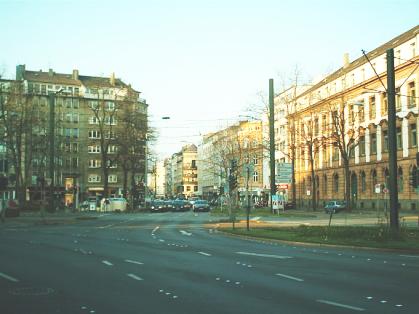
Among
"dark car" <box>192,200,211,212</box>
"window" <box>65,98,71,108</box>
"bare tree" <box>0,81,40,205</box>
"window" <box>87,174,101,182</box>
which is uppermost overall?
"window" <box>65,98,71,108</box>

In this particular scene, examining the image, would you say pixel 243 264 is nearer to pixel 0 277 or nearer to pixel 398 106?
pixel 0 277

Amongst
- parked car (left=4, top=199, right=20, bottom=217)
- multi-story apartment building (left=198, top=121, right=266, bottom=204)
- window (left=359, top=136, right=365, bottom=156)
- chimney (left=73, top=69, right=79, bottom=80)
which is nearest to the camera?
parked car (left=4, top=199, right=20, bottom=217)

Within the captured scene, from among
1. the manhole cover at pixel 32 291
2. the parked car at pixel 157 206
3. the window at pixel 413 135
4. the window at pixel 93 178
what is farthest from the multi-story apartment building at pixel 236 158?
the manhole cover at pixel 32 291

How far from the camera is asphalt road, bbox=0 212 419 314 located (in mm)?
9259


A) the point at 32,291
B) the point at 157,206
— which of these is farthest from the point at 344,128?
the point at 32,291

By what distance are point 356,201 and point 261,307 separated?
66.4m

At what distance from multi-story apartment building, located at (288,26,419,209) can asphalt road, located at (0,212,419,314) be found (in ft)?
122

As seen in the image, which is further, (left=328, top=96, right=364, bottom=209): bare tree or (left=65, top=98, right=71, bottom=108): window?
(left=65, top=98, right=71, bottom=108): window

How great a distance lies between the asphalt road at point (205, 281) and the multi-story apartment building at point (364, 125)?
37.3m

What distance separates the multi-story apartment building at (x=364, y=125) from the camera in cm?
6016

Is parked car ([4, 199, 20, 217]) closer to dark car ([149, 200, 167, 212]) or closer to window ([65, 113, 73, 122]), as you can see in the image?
dark car ([149, 200, 167, 212])

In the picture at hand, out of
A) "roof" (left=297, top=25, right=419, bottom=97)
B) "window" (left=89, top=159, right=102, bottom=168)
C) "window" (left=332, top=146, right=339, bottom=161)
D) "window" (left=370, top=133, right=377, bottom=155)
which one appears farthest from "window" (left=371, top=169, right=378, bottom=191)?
"window" (left=89, top=159, right=102, bottom=168)

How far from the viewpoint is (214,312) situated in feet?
→ 28.5

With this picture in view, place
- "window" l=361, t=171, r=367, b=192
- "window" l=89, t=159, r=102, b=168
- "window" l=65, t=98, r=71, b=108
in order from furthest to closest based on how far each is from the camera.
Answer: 1. "window" l=65, t=98, r=71, b=108
2. "window" l=89, t=159, r=102, b=168
3. "window" l=361, t=171, r=367, b=192
